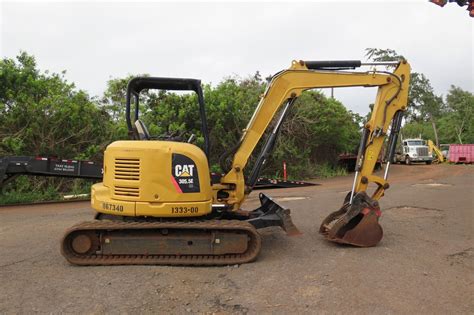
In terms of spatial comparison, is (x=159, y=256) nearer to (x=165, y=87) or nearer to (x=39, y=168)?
(x=165, y=87)

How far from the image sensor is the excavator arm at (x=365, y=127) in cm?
621

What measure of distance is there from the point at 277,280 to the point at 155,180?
200 cm

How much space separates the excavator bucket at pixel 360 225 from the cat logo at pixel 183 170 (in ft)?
7.84

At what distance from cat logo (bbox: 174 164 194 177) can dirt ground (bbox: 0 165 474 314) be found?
120 centimetres

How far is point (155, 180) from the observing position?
537 cm

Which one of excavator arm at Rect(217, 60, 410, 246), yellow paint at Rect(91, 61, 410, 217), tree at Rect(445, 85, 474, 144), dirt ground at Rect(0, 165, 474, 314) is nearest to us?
dirt ground at Rect(0, 165, 474, 314)

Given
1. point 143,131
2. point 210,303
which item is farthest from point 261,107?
point 210,303

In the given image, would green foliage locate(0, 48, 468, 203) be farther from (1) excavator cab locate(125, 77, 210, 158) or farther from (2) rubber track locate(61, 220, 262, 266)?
(2) rubber track locate(61, 220, 262, 266)

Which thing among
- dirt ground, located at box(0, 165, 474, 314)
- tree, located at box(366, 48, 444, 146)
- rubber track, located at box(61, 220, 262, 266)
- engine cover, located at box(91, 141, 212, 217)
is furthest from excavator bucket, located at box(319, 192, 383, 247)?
tree, located at box(366, 48, 444, 146)

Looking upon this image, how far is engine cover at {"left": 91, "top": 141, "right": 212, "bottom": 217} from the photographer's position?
537cm

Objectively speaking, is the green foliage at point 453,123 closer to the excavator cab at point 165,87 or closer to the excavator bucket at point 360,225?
the excavator bucket at point 360,225

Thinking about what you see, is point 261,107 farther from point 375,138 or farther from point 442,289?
point 442,289

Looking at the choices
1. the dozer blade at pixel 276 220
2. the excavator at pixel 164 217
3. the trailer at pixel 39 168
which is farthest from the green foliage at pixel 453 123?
the excavator at pixel 164 217

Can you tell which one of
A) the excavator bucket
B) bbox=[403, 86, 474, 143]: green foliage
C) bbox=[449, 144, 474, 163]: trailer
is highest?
bbox=[403, 86, 474, 143]: green foliage
